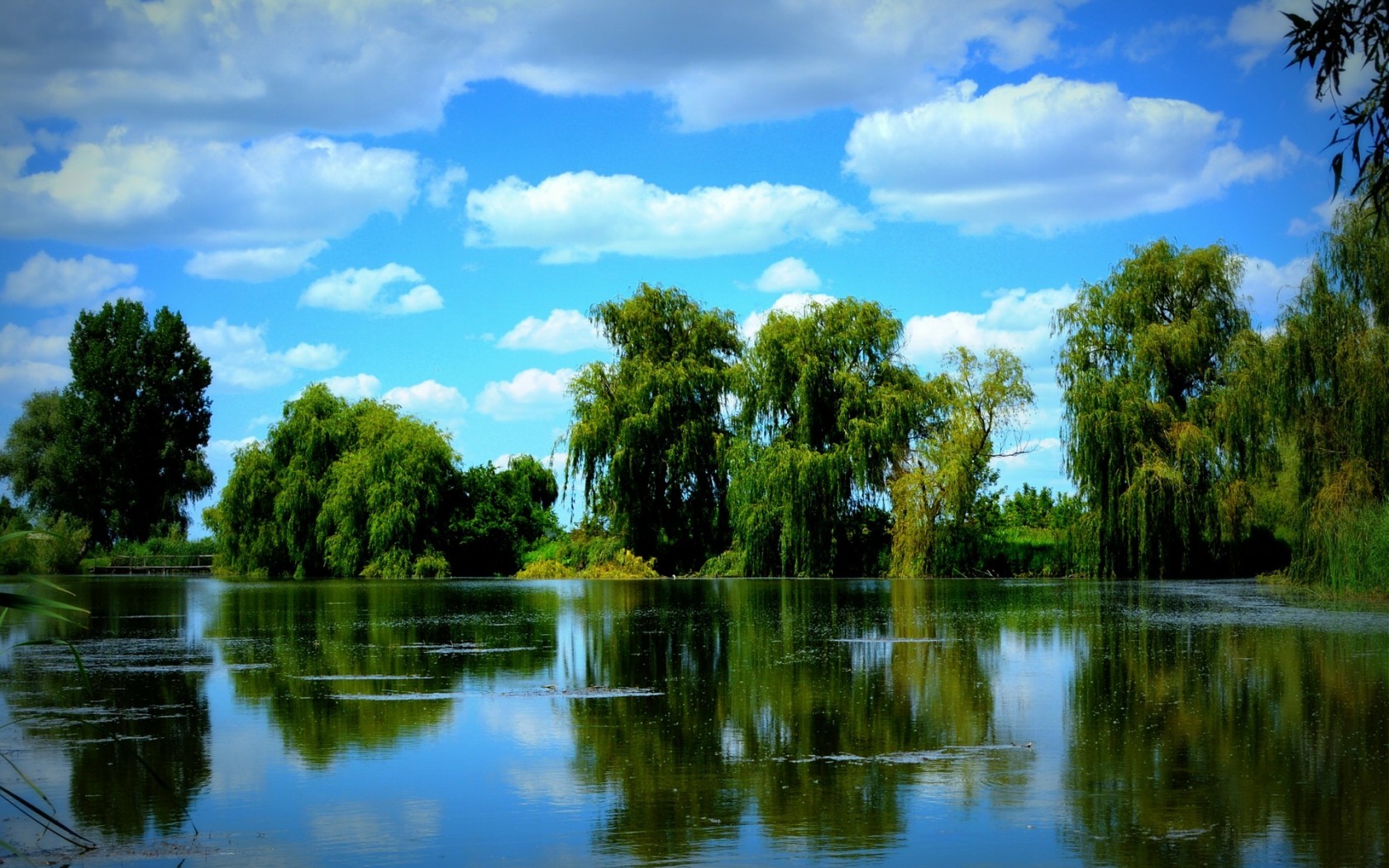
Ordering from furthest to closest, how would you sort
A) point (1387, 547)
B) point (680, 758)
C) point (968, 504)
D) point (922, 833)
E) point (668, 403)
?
point (668, 403) < point (968, 504) < point (1387, 547) < point (680, 758) < point (922, 833)

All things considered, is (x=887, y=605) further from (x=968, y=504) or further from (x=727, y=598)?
(x=968, y=504)

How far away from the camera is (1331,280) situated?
2564 cm

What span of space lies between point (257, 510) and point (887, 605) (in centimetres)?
3109

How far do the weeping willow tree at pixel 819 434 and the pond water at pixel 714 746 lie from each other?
68.3ft

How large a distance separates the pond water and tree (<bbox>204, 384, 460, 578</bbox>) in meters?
26.7

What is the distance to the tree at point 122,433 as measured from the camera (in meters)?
63.1

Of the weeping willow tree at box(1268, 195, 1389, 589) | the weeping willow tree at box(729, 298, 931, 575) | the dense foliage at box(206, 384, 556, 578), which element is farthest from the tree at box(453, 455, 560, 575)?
the weeping willow tree at box(1268, 195, 1389, 589)

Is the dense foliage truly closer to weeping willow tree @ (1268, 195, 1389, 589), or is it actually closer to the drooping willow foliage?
the drooping willow foliage

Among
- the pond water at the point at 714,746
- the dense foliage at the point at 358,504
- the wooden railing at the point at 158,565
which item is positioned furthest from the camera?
the wooden railing at the point at 158,565

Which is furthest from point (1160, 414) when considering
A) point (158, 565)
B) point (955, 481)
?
point (158, 565)

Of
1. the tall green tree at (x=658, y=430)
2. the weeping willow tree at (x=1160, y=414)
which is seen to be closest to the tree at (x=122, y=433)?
the tall green tree at (x=658, y=430)

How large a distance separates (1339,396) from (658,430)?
2188 cm

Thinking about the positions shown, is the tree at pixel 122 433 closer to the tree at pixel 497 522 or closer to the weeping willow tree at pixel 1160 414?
the tree at pixel 497 522

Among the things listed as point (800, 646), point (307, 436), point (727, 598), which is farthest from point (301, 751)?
point (307, 436)
